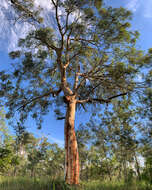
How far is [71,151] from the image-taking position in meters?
5.44

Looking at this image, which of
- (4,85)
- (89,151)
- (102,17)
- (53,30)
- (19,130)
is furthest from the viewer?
(89,151)

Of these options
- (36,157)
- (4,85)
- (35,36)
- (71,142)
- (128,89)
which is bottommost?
(36,157)

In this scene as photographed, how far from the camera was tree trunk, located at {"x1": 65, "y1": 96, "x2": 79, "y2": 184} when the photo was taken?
500cm

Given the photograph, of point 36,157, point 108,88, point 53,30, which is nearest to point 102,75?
point 108,88

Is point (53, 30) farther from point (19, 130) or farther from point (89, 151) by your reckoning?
point (89, 151)

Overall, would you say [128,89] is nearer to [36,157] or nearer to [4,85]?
[4,85]

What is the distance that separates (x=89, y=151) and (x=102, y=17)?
2001 centimetres

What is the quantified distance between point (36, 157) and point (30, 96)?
19.1m

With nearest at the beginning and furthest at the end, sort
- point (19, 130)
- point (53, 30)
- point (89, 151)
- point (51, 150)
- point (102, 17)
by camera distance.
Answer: point (102, 17) < point (53, 30) < point (19, 130) < point (89, 151) < point (51, 150)

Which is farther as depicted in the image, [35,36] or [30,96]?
[30,96]

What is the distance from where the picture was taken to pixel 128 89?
736 centimetres

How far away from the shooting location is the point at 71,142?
5.62 metres

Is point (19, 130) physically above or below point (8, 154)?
above

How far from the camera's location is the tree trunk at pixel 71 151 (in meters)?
5.00
